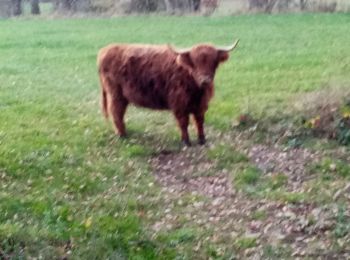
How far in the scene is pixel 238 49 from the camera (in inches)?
739

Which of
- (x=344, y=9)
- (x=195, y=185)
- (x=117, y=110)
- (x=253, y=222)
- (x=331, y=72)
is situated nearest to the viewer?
(x=253, y=222)

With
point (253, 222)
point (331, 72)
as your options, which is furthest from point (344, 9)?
point (253, 222)

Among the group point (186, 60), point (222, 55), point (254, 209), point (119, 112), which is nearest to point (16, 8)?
point (119, 112)

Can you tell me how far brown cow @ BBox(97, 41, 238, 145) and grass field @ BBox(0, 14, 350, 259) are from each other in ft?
1.45

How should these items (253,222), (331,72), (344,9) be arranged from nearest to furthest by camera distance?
1. (253,222)
2. (331,72)
3. (344,9)

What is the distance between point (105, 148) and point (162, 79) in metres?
1.08

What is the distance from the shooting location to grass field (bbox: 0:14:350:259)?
7.70 metres

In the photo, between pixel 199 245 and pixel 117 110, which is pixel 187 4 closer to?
pixel 117 110

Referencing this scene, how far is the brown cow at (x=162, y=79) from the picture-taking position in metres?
10.1

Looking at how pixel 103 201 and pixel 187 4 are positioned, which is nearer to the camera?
pixel 103 201

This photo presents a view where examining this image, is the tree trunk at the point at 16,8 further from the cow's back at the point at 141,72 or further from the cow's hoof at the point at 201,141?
the cow's hoof at the point at 201,141

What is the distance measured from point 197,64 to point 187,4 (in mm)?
19756

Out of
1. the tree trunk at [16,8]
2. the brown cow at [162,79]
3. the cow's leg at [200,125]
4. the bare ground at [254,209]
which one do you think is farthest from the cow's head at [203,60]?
the tree trunk at [16,8]

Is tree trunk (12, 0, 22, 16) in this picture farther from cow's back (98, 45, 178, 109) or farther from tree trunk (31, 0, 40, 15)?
cow's back (98, 45, 178, 109)
